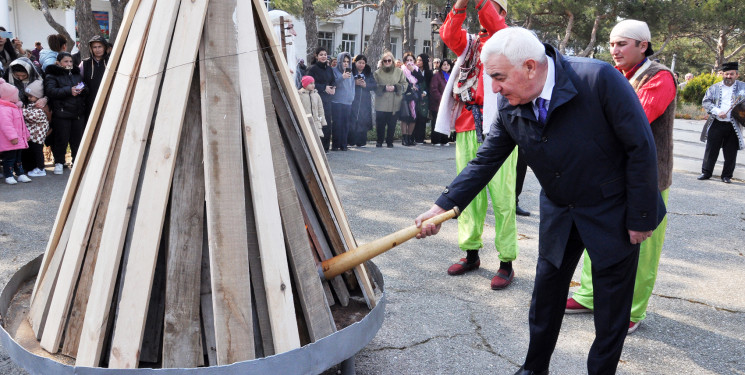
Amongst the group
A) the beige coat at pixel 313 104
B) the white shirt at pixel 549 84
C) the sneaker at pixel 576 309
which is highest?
the white shirt at pixel 549 84

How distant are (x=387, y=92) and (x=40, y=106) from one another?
6566 mm

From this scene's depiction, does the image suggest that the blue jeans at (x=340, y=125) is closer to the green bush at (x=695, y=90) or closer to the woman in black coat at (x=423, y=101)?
the woman in black coat at (x=423, y=101)

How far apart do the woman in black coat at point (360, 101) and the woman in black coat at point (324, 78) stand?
1070 millimetres

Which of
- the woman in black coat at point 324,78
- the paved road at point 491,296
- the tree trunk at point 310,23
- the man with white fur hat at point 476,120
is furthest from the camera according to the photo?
the tree trunk at point 310,23

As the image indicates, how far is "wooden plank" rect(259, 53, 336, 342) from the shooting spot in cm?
254

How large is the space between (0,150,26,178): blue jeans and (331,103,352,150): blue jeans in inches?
210

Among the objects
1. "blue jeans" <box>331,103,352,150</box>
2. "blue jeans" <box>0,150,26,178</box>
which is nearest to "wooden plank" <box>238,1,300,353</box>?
"blue jeans" <box>0,150,26,178</box>

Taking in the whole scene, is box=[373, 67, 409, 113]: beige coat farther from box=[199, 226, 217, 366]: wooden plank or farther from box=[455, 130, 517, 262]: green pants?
box=[199, 226, 217, 366]: wooden plank

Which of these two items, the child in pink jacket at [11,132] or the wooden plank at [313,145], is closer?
the wooden plank at [313,145]

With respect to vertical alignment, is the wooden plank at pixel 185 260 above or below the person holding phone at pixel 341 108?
above

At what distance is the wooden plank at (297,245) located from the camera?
2545 millimetres

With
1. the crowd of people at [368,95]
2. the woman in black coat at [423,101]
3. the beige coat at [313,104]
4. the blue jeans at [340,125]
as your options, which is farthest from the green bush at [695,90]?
the beige coat at [313,104]

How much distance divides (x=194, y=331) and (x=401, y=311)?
1.97 meters

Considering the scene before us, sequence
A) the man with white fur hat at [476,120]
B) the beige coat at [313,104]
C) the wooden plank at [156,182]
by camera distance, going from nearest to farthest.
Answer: the wooden plank at [156,182] < the man with white fur hat at [476,120] < the beige coat at [313,104]
